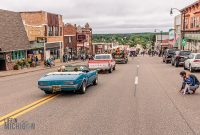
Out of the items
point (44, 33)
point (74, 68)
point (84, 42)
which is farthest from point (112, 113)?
point (84, 42)

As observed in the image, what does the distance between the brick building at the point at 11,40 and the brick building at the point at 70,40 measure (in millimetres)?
24031

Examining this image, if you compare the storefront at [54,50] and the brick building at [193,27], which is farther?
the brick building at [193,27]

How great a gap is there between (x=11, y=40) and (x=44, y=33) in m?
13.7

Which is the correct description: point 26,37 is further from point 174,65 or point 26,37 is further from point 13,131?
point 13,131

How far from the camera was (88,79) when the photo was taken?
610 inches

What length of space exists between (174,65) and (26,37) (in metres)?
20.0

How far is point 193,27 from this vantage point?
201 ft

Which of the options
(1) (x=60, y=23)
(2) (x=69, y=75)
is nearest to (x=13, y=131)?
(2) (x=69, y=75)

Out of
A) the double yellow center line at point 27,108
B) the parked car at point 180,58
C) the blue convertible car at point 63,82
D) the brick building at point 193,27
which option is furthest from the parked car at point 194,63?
the brick building at point 193,27

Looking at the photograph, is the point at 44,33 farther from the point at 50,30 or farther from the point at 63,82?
the point at 63,82

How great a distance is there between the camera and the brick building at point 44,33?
47438 millimetres

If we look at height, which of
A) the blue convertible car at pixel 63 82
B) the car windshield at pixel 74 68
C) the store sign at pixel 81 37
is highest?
the store sign at pixel 81 37

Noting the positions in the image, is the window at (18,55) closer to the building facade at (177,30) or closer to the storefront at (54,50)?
the storefront at (54,50)

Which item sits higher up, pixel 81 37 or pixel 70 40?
pixel 81 37
